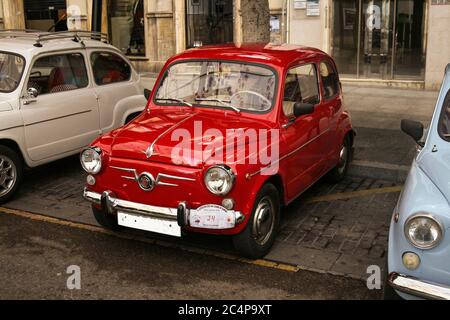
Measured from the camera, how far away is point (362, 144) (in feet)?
27.3

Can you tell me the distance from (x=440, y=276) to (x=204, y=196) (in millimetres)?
1889

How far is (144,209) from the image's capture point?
4637 millimetres

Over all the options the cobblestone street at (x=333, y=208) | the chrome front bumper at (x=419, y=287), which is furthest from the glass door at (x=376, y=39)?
the chrome front bumper at (x=419, y=287)

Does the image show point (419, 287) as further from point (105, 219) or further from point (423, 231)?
point (105, 219)

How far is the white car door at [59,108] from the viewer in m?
6.51

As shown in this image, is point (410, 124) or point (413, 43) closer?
point (410, 124)

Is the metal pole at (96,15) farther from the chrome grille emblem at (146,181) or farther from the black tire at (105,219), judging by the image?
the chrome grille emblem at (146,181)

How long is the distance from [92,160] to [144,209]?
69cm

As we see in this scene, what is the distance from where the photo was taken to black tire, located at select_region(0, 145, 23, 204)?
6184 mm

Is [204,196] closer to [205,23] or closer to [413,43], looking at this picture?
[413,43]

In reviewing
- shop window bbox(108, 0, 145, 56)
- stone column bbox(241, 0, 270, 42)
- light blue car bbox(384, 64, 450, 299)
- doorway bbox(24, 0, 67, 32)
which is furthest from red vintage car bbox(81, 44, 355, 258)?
doorway bbox(24, 0, 67, 32)

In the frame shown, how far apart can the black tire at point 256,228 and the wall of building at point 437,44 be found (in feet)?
30.9

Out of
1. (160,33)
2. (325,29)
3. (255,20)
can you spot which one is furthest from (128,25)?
(255,20)
